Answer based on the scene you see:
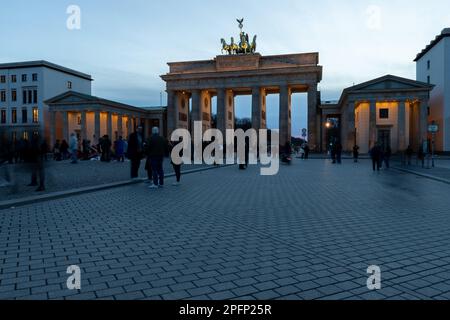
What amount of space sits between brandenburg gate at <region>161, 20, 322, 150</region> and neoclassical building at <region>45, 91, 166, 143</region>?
904 centimetres

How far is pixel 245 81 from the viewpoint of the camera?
58.7m

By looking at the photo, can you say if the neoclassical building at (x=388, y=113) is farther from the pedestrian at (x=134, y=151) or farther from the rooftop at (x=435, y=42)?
the pedestrian at (x=134, y=151)

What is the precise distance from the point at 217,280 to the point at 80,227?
12.1ft

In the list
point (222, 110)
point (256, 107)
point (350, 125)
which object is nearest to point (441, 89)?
point (350, 125)

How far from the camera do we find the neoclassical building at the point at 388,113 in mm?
46031

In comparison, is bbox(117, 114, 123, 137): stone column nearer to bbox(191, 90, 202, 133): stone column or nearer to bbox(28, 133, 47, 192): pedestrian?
bbox(191, 90, 202, 133): stone column

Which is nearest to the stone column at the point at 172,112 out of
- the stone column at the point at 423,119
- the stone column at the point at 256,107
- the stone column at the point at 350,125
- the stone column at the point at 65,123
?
the stone column at the point at 256,107

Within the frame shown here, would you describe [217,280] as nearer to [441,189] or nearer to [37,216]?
[37,216]

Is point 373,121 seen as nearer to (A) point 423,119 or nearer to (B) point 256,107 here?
(A) point 423,119

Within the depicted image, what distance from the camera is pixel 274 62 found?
58.3 m

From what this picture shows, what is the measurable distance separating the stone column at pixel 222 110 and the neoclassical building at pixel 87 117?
15386 mm

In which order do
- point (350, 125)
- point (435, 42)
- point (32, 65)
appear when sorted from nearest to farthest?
point (350, 125) < point (435, 42) < point (32, 65)

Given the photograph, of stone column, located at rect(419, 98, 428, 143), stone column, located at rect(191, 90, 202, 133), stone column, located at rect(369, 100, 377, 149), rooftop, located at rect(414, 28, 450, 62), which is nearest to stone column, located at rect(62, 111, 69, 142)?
stone column, located at rect(191, 90, 202, 133)

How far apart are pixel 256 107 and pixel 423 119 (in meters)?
24.4
